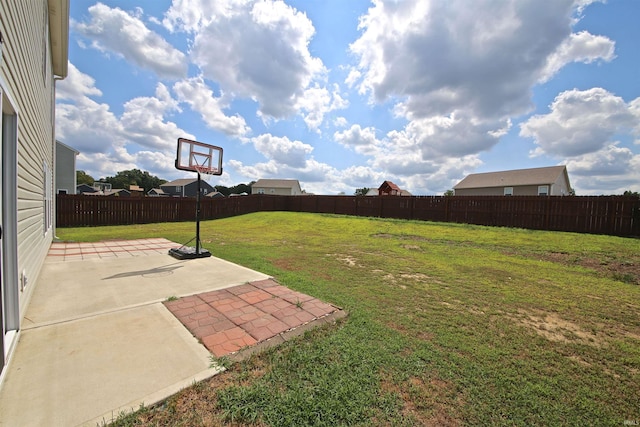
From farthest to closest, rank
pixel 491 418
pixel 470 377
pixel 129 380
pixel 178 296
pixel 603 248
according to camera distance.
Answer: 1. pixel 603 248
2. pixel 178 296
3. pixel 470 377
4. pixel 129 380
5. pixel 491 418

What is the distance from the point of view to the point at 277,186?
51188mm

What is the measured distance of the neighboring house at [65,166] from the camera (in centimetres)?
1736

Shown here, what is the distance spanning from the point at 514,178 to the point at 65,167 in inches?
1511

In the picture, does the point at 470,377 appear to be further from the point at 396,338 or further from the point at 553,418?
the point at 396,338

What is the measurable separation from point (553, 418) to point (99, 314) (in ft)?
12.6

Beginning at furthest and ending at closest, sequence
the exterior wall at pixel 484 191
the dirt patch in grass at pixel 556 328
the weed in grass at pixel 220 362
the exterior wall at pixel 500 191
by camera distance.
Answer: the exterior wall at pixel 484 191
the exterior wall at pixel 500 191
the dirt patch in grass at pixel 556 328
the weed in grass at pixel 220 362

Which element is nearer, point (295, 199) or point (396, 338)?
point (396, 338)

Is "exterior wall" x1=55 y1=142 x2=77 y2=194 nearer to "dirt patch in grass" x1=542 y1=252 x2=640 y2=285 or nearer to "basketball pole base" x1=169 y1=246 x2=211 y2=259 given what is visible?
"basketball pole base" x1=169 y1=246 x2=211 y2=259

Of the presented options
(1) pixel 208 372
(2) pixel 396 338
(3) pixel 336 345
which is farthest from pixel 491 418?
(1) pixel 208 372

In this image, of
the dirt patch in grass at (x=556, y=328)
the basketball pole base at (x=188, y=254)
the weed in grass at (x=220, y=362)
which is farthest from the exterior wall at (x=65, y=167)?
the dirt patch in grass at (x=556, y=328)

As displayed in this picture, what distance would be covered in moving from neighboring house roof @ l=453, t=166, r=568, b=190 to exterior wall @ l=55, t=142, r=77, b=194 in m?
36.1

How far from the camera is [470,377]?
189 centimetres

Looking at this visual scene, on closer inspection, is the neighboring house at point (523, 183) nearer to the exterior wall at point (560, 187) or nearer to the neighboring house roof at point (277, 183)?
the exterior wall at point (560, 187)

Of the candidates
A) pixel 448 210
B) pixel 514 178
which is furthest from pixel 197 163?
pixel 514 178
